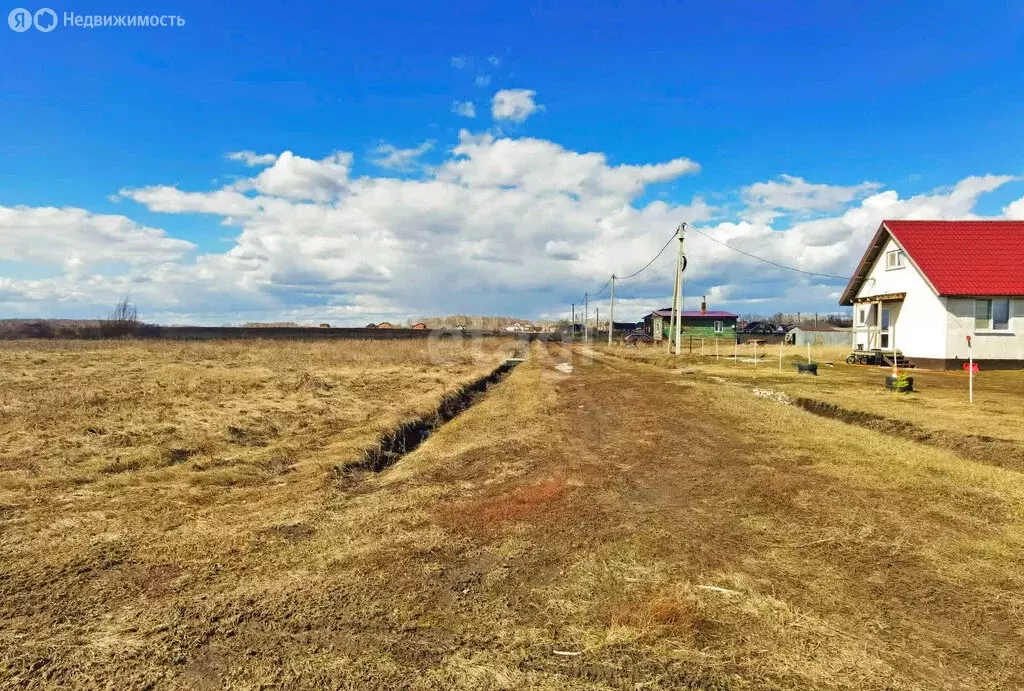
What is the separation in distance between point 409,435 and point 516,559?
734cm

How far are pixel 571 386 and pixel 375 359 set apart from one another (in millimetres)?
15513

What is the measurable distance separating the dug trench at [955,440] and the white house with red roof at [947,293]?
47.1 feet

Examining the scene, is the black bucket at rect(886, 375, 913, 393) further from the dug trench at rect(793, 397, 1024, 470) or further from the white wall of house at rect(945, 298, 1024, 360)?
the white wall of house at rect(945, 298, 1024, 360)

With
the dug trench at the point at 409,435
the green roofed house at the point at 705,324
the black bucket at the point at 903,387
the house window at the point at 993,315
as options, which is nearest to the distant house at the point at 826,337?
the green roofed house at the point at 705,324

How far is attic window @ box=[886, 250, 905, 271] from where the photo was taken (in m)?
26.8

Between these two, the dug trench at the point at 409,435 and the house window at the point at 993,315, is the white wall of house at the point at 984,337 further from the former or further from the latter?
the dug trench at the point at 409,435

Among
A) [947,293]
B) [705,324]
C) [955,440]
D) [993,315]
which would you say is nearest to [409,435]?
[955,440]

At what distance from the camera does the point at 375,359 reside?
31891mm

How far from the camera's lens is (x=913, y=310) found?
25.5m

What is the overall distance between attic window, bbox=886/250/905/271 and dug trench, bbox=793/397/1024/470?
1735 centimetres

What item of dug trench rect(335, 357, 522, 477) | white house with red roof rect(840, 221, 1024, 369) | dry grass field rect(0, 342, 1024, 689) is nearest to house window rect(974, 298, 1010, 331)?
white house with red roof rect(840, 221, 1024, 369)

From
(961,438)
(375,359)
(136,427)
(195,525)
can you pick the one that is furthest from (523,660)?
(375,359)

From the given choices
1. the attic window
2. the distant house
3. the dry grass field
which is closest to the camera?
the dry grass field

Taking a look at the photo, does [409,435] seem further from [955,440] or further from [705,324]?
[705,324]
